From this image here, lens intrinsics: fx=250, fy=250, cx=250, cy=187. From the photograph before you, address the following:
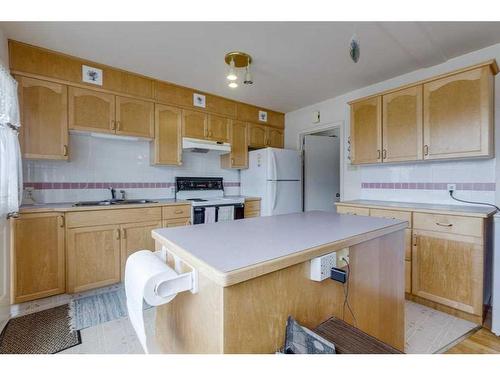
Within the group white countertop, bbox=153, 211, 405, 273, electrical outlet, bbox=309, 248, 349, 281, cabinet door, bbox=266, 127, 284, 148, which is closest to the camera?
white countertop, bbox=153, 211, 405, 273

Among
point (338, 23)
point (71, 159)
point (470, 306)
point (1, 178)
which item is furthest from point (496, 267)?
point (71, 159)

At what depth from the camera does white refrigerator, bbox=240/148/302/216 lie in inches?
139

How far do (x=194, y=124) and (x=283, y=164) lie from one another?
137 centimetres

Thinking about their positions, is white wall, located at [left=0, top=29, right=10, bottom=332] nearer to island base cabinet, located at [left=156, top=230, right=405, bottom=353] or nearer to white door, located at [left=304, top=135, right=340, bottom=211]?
island base cabinet, located at [left=156, top=230, right=405, bottom=353]

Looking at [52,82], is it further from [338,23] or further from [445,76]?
[445,76]

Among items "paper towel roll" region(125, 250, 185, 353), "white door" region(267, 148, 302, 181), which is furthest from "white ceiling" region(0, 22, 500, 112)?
"paper towel roll" region(125, 250, 185, 353)

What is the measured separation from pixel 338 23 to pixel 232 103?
199 centimetres

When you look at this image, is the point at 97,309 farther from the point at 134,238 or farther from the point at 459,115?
the point at 459,115

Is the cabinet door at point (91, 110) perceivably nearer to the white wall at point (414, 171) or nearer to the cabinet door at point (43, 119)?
the cabinet door at point (43, 119)

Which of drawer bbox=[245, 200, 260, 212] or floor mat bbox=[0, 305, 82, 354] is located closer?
floor mat bbox=[0, 305, 82, 354]

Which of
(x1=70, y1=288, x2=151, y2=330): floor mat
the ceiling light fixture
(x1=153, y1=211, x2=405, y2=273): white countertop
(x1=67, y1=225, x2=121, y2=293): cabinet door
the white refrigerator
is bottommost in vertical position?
(x1=70, y1=288, x2=151, y2=330): floor mat

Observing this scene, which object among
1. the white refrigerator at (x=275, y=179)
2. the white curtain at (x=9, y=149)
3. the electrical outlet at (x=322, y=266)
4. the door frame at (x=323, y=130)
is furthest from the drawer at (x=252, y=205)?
the electrical outlet at (x=322, y=266)
